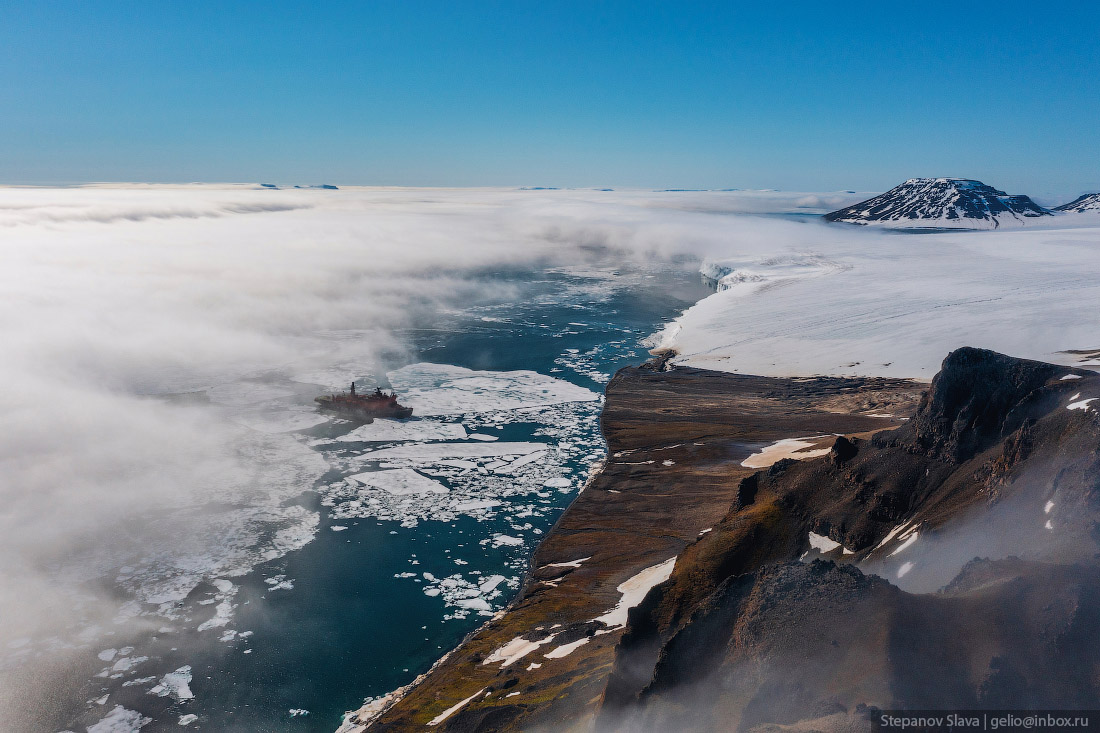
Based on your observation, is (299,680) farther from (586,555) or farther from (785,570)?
(785,570)

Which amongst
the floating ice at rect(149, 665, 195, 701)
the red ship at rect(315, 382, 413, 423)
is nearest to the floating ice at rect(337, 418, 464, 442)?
the red ship at rect(315, 382, 413, 423)

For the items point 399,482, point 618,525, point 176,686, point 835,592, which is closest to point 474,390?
point 399,482

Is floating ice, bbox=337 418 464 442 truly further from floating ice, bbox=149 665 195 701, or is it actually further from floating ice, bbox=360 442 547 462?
floating ice, bbox=149 665 195 701

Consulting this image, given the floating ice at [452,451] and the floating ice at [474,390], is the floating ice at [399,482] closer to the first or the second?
the floating ice at [452,451]

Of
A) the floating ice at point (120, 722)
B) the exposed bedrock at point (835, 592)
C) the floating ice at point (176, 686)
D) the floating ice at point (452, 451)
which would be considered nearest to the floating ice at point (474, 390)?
the floating ice at point (452, 451)

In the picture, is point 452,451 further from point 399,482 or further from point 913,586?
point 913,586

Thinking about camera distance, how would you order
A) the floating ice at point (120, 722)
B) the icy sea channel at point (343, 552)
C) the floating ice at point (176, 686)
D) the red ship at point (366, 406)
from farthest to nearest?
the red ship at point (366, 406) → the icy sea channel at point (343, 552) → the floating ice at point (176, 686) → the floating ice at point (120, 722)
